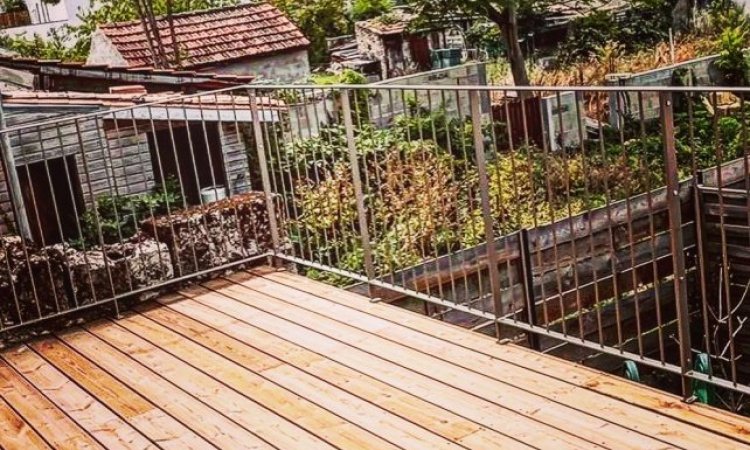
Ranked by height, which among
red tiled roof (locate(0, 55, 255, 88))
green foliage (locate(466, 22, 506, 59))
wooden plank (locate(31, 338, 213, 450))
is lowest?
wooden plank (locate(31, 338, 213, 450))

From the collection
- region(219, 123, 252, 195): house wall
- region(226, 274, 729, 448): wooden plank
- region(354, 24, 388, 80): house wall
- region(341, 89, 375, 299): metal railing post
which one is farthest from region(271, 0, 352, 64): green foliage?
region(341, 89, 375, 299): metal railing post

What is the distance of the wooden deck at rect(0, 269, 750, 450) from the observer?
3.19m

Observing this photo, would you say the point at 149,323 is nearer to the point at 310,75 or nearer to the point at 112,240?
the point at 112,240

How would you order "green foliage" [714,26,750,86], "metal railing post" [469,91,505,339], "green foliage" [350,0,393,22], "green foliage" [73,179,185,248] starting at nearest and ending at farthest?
"metal railing post" [469,91,505,339]
"green foliage" [73,179,185,248]
"green foliage" [714,26,750,86]
"green foliage" [350,0,393,22]

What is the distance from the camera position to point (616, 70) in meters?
16.9

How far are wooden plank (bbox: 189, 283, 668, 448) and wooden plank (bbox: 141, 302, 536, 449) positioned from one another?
19cm

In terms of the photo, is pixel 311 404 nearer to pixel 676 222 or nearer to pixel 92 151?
pixel 676 222

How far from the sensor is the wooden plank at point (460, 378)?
3.11m

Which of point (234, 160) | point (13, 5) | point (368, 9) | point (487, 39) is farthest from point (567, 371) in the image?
point (13, 5)

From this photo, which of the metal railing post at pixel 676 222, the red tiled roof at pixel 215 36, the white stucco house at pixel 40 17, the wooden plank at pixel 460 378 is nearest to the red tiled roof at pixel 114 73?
the red tiled roof at pixel 215 36

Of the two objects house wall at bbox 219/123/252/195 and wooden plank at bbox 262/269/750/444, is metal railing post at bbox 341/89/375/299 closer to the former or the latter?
wooden plank at bbox 262/269/750/444

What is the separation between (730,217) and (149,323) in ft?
14.6

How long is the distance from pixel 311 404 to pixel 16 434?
3.92 ft

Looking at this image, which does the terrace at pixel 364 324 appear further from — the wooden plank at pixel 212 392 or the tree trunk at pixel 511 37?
the tree trunk at pixel 511 37
